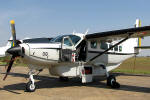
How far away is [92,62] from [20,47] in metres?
4.40

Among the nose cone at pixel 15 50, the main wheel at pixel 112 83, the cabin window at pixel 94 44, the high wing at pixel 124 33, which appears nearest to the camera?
the nose cone at pixel 15 50

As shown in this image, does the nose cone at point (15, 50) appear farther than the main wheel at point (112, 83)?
No

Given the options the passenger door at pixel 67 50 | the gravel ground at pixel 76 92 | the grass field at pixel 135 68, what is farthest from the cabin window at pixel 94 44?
the grass field at pixel 135 68

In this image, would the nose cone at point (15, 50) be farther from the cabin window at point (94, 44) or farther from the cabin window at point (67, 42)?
the cabin window at point (94, 44)

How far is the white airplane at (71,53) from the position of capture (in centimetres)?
769

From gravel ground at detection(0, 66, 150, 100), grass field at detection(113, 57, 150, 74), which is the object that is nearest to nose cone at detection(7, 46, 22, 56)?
gravel ground at detection(0, 66, 150, 100)

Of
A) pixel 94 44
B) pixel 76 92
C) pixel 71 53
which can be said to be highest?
pixel 94 44

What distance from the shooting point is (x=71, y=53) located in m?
8.88

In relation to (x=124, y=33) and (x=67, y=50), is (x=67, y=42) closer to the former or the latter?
(x=67, y=50)

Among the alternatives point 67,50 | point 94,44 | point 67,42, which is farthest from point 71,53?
point 94,44

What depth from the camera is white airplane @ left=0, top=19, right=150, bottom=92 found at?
7.69 m

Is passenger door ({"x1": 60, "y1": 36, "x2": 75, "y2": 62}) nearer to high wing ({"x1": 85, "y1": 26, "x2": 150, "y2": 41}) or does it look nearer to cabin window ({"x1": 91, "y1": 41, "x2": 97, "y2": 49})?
high wing ({"x1": 85, "y1": 26, "x2": 150, "y2": 41})

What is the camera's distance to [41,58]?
789cm

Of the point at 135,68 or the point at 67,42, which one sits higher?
the point at 67,42
